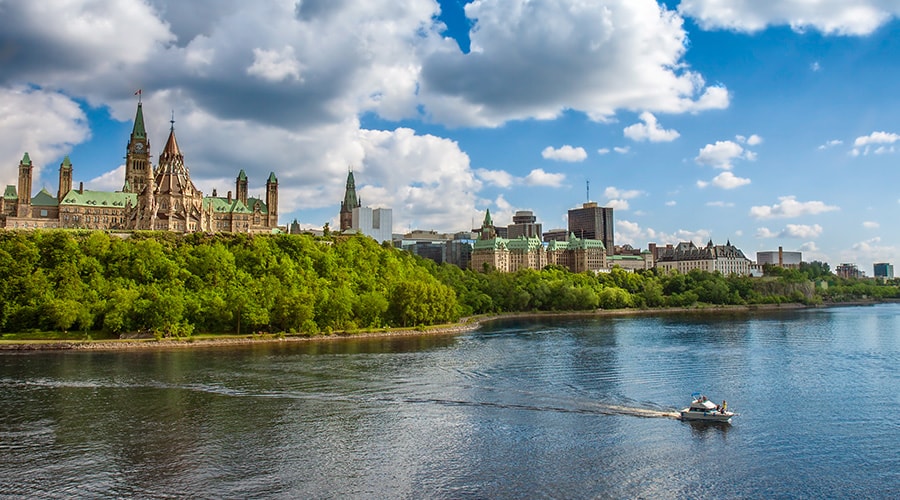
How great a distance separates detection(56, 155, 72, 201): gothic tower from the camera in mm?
133250

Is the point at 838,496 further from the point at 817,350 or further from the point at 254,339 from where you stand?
the point at 254,339

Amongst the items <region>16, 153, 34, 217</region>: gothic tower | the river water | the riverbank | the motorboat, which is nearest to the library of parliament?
<region>16, 153, 34, 217</region>: gothic tower

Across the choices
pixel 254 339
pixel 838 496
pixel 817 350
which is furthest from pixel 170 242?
pixel 838 496

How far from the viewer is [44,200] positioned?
131 meters

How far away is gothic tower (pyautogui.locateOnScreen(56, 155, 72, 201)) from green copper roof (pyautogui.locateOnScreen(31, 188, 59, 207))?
1349 mm

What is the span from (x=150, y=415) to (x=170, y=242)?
70.5m

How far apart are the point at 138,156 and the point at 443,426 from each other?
134m

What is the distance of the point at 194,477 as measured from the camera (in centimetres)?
2867

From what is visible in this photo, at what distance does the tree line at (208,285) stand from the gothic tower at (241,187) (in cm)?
4652

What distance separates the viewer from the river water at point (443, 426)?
28141 millimetres

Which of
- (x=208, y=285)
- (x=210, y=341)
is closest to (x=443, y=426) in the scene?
(x=210, y=341)

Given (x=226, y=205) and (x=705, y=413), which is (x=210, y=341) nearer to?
(x=705, y=413)

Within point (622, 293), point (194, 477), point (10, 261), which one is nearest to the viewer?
point (194, 477)

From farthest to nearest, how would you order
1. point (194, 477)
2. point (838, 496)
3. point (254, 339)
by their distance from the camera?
point (254, 339)
point (194, 477)
point (838, 496)
